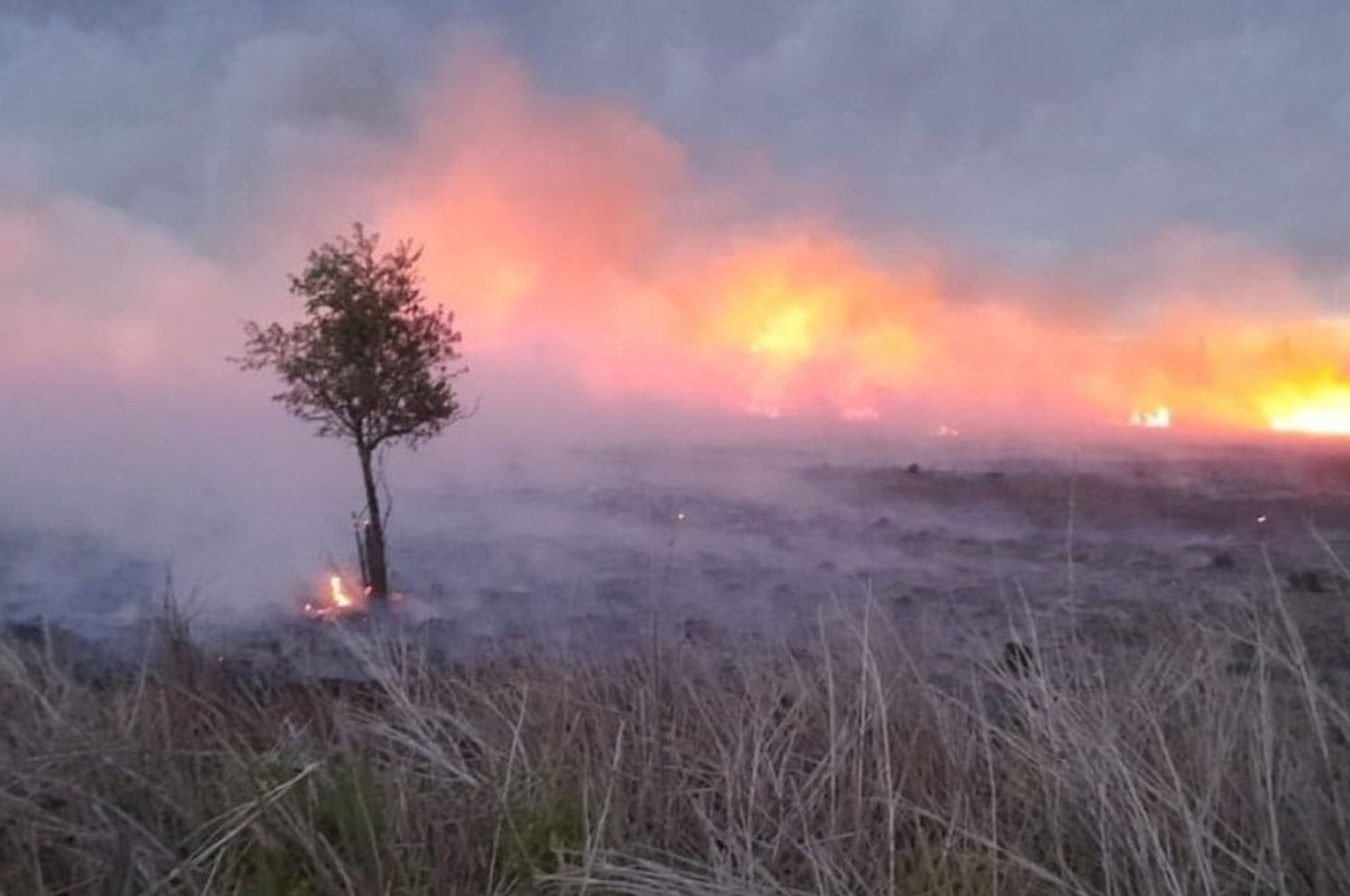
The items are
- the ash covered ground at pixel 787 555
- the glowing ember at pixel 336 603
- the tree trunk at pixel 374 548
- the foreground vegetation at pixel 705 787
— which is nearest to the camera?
the foreground vegetation at pixel 705 787

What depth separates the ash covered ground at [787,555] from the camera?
31.5 ft

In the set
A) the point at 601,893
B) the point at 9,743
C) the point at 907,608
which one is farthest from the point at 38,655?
the point at 907,608

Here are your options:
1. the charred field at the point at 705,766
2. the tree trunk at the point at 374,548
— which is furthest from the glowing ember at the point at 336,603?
the charred field at the point at 705,766

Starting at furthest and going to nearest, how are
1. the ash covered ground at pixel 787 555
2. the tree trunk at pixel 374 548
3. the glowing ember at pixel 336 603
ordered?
the tree trunk at pixel 374 548, the glowing ember at pixel 336 603, the ash covered ground at pixel 787 555

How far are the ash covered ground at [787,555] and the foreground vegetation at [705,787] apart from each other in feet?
1.98

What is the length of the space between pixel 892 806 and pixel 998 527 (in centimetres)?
2097

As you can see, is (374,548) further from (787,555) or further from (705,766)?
(705,766)

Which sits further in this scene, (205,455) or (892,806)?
(205,455)

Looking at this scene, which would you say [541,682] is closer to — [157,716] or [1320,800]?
[157,716]

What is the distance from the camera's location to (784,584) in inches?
677

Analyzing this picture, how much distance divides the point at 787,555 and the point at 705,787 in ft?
54.2

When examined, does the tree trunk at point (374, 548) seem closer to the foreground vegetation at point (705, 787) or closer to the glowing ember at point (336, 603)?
the glowing ember at point (336, 603)

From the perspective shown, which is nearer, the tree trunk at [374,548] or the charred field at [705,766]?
the charred field at [705,766]

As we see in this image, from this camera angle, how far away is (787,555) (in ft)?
68.7
